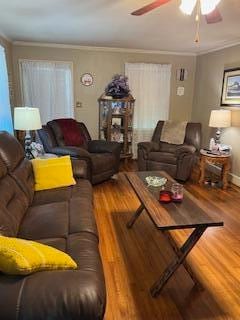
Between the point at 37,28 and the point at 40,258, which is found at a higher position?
the point at 37,28

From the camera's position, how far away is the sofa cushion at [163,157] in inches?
168

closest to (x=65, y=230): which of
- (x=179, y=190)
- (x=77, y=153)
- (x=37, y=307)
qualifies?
(x=37, y=307)

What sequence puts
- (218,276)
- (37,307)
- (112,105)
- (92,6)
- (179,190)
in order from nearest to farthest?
(37,307) < (218,276) < (179,190) < (92,6) < (112,105)

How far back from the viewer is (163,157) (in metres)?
4.33

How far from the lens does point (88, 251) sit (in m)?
1.55

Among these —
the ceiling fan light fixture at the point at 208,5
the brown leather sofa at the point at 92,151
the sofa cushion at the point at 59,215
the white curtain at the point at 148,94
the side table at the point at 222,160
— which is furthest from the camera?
the white curtain at the point at 148,94

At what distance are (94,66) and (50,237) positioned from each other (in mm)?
4142

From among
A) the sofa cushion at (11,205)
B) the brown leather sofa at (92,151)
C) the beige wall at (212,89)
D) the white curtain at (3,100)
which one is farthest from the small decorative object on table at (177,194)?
the white curtain at (3,100)

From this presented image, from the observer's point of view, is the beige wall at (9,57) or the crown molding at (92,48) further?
the crown molding at (92,48)

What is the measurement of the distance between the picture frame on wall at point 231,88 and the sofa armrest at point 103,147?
200 centimetres

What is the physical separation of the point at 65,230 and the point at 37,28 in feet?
10.1

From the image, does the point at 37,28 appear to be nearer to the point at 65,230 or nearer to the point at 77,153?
the point at 77,153

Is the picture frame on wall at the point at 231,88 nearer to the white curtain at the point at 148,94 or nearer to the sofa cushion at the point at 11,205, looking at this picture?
the white curtain at the point at 148,94

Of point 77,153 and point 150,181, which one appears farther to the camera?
point 77,153
